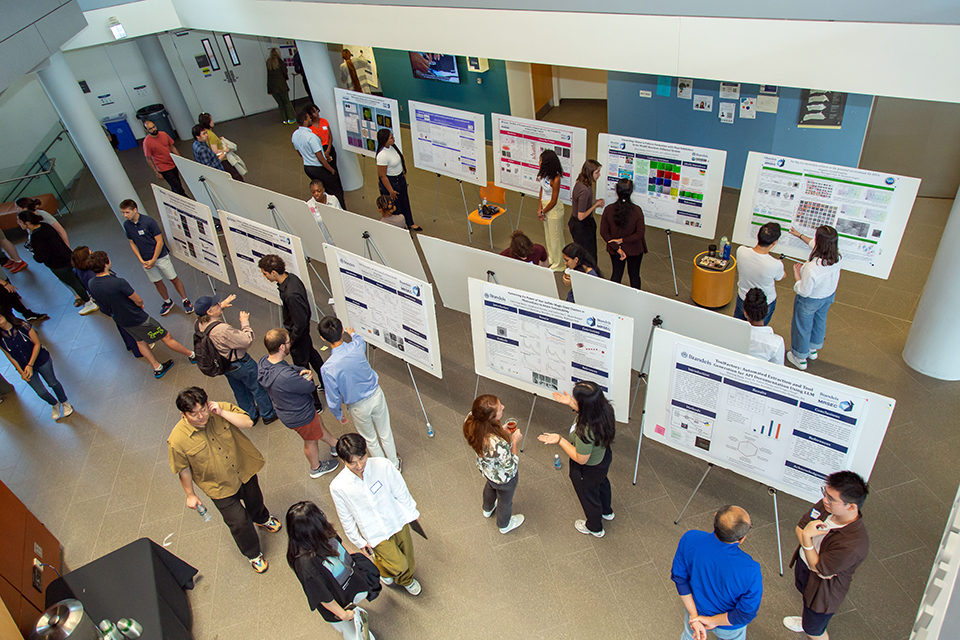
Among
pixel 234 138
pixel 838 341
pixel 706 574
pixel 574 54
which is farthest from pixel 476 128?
pixel 234 138

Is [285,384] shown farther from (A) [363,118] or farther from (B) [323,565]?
(A) [363,118]

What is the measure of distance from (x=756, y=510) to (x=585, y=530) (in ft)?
4.22

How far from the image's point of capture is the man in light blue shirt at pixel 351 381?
4.29 meters

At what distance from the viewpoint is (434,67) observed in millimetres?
11352

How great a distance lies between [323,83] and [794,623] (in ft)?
29.1

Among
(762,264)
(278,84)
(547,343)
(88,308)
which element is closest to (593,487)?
(547,343)

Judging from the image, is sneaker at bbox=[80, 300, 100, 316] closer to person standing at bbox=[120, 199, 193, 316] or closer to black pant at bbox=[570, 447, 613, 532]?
person standing at bbox=[120, 199, 193, 316]

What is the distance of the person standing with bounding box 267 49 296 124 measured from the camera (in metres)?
13.7

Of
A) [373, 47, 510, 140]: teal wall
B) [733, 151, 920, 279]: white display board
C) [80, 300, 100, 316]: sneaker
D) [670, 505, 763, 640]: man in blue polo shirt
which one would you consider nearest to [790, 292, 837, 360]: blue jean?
[733, 151, 920, 279]: white display board

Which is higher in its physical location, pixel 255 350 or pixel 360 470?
pixel 360 470

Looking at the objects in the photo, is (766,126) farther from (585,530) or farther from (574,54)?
(585,530)

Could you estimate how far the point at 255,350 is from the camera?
6703mm

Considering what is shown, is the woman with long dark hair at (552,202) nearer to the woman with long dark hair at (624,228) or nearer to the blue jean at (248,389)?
the woman with long dark hair at (624,228)

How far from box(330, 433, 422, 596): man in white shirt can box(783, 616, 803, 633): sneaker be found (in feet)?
8.01
